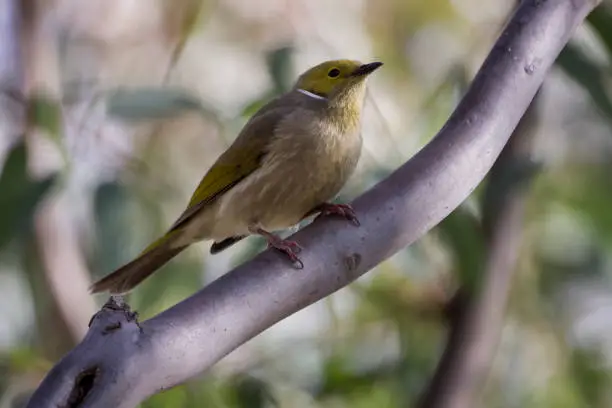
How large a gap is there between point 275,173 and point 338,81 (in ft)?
1.00

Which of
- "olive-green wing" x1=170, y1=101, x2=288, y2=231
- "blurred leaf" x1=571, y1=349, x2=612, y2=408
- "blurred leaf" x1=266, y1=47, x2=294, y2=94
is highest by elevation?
"blurred leaf" x1=266, y1=47, x2=294, y2=94

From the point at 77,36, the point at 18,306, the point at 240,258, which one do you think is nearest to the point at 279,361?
the point at 240,258

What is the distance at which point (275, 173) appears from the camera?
1914 mm

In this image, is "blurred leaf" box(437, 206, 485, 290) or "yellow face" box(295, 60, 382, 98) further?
"yellow face" box(295, 60, 382, 98)

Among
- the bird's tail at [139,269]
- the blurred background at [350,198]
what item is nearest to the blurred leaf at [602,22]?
the blurred background at [350,198]

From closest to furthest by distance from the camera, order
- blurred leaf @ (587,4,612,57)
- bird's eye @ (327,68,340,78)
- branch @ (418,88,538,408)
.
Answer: blurred leaf @ (587,4,612,57)
branch @ (418,88,538,408)
bird's eye @ (327,68,340,78)

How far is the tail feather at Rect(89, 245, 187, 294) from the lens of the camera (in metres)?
1.91

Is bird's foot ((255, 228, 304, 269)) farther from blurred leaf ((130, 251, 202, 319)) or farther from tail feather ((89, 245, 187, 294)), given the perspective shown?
blurred leaf ((130, 251, 202, 319))

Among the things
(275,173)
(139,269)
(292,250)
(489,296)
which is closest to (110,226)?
(139,269)

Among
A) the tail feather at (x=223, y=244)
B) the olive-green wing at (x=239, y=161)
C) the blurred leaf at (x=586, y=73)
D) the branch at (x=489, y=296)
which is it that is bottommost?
the branch at (x=489, y=296)

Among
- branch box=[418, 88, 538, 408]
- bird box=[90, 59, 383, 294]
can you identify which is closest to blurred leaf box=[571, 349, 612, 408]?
branch box=[418, 88, 538, 408]

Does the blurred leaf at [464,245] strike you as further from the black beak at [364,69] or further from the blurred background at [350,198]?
the black beak at [364,69]

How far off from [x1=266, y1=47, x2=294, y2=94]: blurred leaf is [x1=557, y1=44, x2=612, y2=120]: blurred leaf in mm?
582

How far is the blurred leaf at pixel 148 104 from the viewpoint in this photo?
80.9 inches
